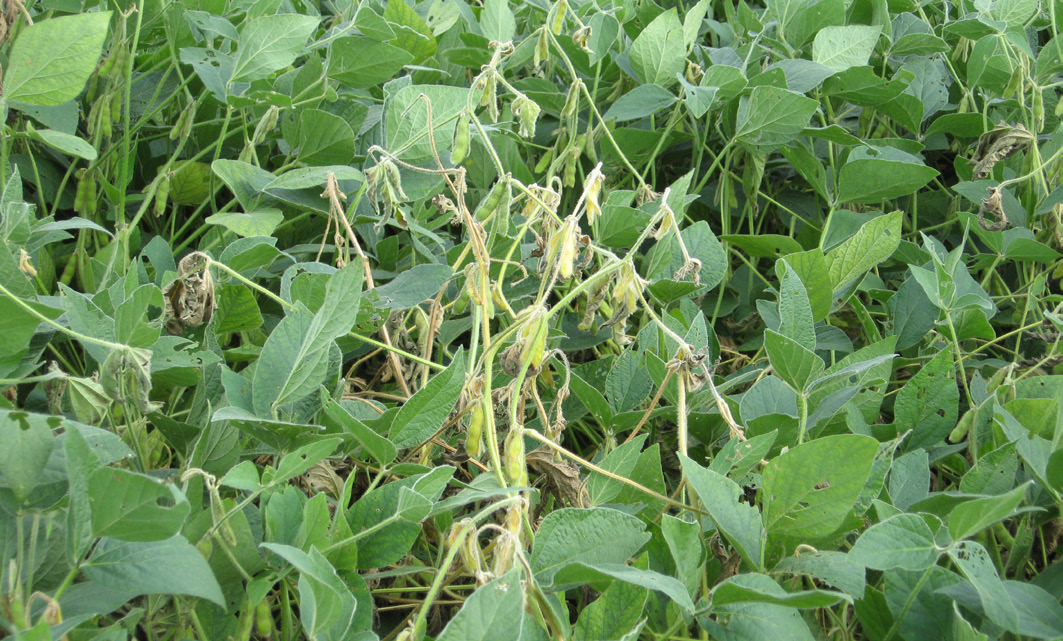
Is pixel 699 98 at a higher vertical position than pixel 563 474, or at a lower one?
higher

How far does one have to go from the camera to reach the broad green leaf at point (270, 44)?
93cm

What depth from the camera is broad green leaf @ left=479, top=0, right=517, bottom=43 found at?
1106mm

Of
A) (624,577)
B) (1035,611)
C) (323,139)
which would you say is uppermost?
(323,139)

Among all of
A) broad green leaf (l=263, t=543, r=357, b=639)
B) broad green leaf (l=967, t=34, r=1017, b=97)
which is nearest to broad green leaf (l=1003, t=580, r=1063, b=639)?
broad green leaf (l=263, t=543, r=357, b=639)

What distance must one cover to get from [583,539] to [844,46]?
846mm

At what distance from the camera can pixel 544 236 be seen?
82cm

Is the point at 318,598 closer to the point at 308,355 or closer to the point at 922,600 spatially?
the point at 308,355

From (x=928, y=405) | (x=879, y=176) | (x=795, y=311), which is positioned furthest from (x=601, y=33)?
(x=928, y=405)

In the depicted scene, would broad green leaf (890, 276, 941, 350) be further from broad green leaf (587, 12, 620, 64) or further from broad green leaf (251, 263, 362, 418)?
broad green leaf (251, 263, 362, 418)

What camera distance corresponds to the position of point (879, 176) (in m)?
0.96

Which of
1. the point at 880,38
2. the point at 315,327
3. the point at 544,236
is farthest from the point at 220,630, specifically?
the point at 880,38

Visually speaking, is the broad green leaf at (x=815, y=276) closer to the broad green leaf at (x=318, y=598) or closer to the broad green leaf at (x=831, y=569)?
the broad green leaf at (x=831, y=569)

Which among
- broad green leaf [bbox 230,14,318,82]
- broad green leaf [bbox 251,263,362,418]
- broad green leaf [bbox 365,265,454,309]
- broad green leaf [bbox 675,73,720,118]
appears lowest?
broad green leaf [bbox 365,265,454,309]

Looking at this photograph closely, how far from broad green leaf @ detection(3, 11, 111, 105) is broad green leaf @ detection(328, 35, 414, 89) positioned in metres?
0.28
